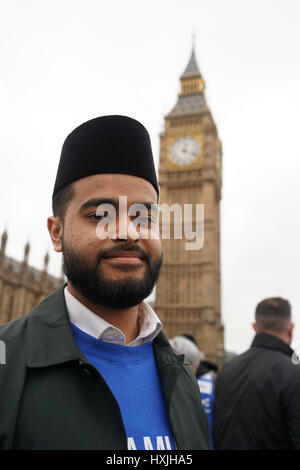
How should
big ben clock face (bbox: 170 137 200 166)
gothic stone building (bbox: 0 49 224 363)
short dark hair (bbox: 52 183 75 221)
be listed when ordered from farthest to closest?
1. big ben clock face (bbox: 170 137 200 166)
2. gothic stone building (bbox: 0 49 224 363)
3. short dark hair (bbox: 52 183 75 221)

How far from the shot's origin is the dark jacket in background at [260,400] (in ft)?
6.86

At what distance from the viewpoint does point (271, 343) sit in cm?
245

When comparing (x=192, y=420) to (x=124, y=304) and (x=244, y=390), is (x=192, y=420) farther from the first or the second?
(x=244, y=390)

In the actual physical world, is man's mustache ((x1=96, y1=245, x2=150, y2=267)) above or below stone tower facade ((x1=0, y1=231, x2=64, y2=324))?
below

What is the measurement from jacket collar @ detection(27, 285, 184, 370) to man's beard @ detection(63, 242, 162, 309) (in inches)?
3.2

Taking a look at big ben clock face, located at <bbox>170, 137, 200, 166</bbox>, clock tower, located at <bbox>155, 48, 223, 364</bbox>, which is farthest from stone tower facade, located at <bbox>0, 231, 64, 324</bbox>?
big ben clock face, located at <bbox>170, 137, 200, 166</bbox>

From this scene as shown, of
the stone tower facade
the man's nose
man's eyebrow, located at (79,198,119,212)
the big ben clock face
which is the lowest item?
Answer: the man's nose

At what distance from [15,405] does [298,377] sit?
171 centimetres

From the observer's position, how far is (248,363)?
2461 mm

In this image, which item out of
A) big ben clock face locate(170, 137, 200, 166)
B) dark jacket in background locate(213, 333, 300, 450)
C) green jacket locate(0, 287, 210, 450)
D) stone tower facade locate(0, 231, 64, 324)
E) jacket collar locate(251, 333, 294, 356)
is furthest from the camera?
big ben clock face locate(170, 137, 200, 166)

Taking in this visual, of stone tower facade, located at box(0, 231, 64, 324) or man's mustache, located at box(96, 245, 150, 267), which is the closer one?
man's mustache, located at box(96, 245, 150, 267)

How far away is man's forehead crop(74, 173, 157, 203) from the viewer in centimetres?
110

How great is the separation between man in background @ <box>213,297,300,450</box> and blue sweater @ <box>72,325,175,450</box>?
119 centimetres

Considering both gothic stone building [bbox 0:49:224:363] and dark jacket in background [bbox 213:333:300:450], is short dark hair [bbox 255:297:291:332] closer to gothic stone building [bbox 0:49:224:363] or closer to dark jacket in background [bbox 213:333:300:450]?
dark jacket in background [bbox 213:333:300:450]
